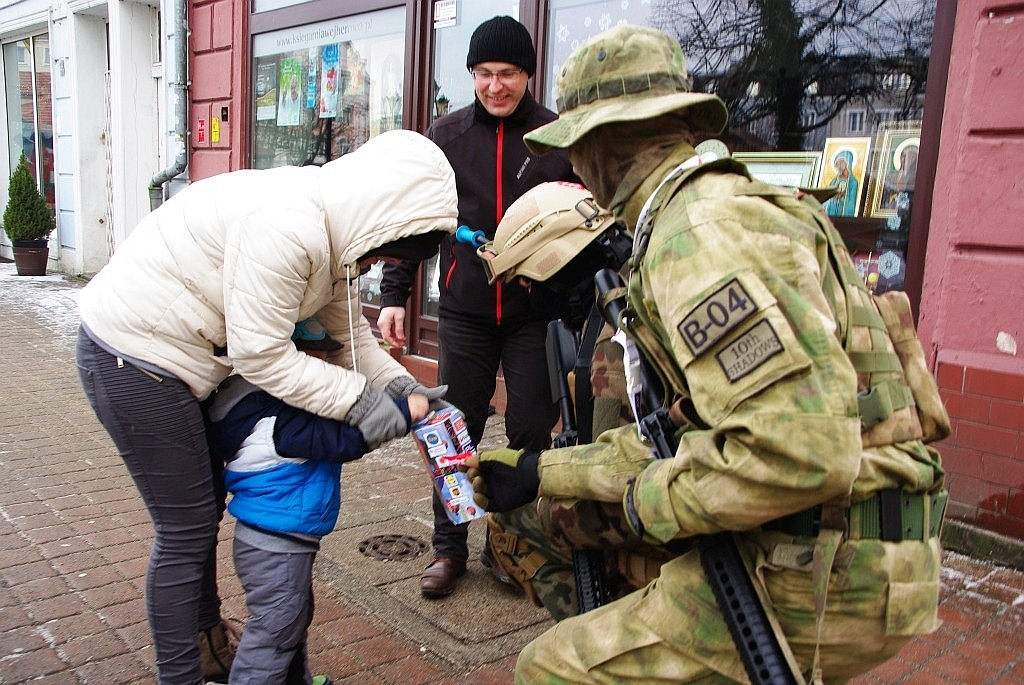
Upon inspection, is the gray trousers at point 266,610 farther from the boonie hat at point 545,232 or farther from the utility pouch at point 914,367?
the utility pouch at point 914,367

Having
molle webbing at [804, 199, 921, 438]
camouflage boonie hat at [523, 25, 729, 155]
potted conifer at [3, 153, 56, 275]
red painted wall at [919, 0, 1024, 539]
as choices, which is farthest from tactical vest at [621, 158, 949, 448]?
potted conifer at [3, 153, 56, 275]

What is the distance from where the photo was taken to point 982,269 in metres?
3.80

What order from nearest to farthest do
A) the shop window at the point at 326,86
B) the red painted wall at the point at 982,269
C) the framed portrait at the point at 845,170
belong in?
the red painted wall at the point at 982,269 < the framed portrait at the point at 845,170 < the shop window at the point at 326,86

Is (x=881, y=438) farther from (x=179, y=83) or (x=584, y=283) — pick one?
(x=179, y=83)

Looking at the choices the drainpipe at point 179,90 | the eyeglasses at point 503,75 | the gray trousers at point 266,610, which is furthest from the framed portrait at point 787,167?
the drainpipe at point 179,90

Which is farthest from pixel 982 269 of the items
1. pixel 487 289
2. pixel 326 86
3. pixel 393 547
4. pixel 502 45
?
pixel 326 86

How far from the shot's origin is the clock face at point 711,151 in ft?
5.41

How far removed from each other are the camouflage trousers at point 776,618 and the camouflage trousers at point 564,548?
0.73 feet

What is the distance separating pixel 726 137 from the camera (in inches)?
194

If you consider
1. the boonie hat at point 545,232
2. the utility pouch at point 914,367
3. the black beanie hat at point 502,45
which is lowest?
the utility pouch at point 914,367

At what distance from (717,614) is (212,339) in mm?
1378

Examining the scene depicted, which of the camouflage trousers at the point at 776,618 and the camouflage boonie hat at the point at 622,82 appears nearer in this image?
the camouflage trousers at the point at 776,618

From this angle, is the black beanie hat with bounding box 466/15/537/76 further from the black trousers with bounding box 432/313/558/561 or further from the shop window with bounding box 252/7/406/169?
the shop window with bounding box 252/7/406/169

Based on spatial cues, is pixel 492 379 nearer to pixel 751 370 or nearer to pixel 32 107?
pixel 751 370
